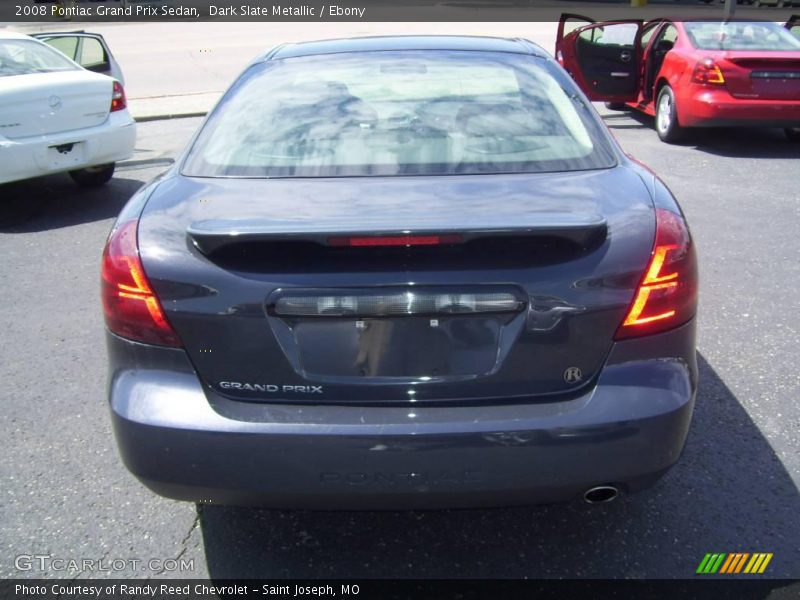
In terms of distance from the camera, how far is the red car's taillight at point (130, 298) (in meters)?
2.36

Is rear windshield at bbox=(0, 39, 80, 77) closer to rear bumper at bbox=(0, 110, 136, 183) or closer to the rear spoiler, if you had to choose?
rear bumper at bbox=(0, 110, 136, 183)

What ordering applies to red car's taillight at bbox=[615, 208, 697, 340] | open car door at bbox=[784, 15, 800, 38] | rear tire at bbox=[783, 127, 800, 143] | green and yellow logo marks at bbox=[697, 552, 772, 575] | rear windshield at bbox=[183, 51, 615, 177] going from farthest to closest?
open car door at bbox=[784, 15, 800, 38]
rear tire at bbox=[783, 127, 800, 143]
rear windshield at bbox=[183, 51, 615, 177]
green and yellow logo marks at bbox=[697, 552, 772, 575]
red car's taillight at bbox=[615, 208, 697, 340]

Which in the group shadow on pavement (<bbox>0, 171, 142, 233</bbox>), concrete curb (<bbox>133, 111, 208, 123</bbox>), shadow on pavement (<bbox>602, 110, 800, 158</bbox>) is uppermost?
shadow on pavement (<bbox>602, 110, 800, 158</bbox>)

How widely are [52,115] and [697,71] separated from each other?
667 cm

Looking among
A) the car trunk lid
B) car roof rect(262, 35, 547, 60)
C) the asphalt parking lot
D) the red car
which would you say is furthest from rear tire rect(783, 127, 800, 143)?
the car trunk lid

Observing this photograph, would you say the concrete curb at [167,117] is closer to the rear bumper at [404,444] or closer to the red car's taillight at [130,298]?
the red car's taillight at [130,298]

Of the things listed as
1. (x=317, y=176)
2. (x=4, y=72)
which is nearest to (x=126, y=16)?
(x=4, y=72)

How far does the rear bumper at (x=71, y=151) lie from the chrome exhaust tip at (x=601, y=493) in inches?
241

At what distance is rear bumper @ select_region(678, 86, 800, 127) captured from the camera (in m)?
8.95

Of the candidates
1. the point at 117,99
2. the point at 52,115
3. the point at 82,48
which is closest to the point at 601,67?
the point at 117,99

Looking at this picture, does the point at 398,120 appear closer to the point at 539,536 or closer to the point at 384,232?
the point at 384,232

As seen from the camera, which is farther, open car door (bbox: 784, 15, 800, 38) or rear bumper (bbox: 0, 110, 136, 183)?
open car door (bbox: 784, 15, 800, 38)

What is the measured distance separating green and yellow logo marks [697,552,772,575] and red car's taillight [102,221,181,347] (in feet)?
5.97

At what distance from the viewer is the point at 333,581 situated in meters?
2.69
